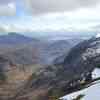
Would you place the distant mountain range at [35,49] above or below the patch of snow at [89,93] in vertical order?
above

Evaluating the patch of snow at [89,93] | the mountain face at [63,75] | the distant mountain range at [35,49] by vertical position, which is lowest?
the patch of snow at [89,93]

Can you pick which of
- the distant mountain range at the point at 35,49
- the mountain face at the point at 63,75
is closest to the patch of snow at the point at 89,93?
the mountain face at the point at 63,75

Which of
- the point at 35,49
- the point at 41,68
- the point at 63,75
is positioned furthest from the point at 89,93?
the point at 35,49

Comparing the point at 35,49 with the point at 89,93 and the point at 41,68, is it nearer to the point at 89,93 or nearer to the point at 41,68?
the point at 41,68

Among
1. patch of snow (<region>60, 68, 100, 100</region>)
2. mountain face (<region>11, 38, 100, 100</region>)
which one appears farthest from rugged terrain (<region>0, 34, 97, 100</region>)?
patch of snow (<region>60, 68, 100, 100</region>)

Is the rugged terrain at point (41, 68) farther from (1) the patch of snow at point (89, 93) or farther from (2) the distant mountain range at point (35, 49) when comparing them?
(1) the patch of snow at point (89, 93)

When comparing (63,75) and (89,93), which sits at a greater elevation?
(63,75)

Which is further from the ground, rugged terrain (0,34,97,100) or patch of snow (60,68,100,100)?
rugged terrain (0,34,97,100)

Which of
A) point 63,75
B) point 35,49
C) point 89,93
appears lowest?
point 89,93

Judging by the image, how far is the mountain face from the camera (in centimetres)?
296

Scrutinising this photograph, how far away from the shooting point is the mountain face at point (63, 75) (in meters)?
2.96

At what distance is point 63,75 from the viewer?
2.99 metres

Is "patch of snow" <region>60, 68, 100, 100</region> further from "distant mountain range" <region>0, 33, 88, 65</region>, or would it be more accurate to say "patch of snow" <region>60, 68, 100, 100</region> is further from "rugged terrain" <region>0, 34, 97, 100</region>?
"distant mountain range" <region>0, 33, 88, 65</region>

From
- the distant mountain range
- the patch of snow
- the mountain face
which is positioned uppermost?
the distant mountain range
